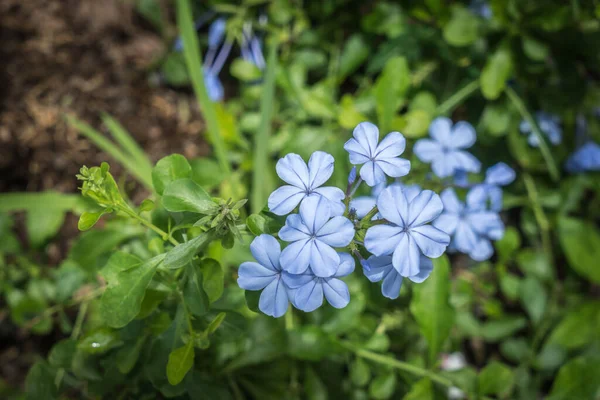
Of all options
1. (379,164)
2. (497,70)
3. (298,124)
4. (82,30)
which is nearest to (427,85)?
(497,70)

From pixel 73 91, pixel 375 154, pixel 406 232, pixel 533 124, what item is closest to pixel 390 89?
pixel 533 124

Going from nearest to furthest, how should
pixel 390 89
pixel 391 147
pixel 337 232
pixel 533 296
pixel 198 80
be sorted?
pixel 337 232, pixel 391 147, pixel 390 89, pixel 198 80, pixel 533 296

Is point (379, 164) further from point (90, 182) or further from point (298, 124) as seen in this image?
point (298, 124)

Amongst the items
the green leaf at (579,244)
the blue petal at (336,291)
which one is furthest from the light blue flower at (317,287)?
the green leaf at (579,244)

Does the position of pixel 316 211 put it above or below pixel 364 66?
above

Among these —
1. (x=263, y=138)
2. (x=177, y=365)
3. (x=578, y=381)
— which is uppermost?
(x=177, y=365)

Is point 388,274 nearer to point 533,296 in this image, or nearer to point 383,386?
point 383,386

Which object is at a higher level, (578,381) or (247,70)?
(247,70)

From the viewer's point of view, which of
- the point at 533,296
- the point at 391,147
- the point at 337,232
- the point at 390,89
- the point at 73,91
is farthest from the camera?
the point at 73,91
